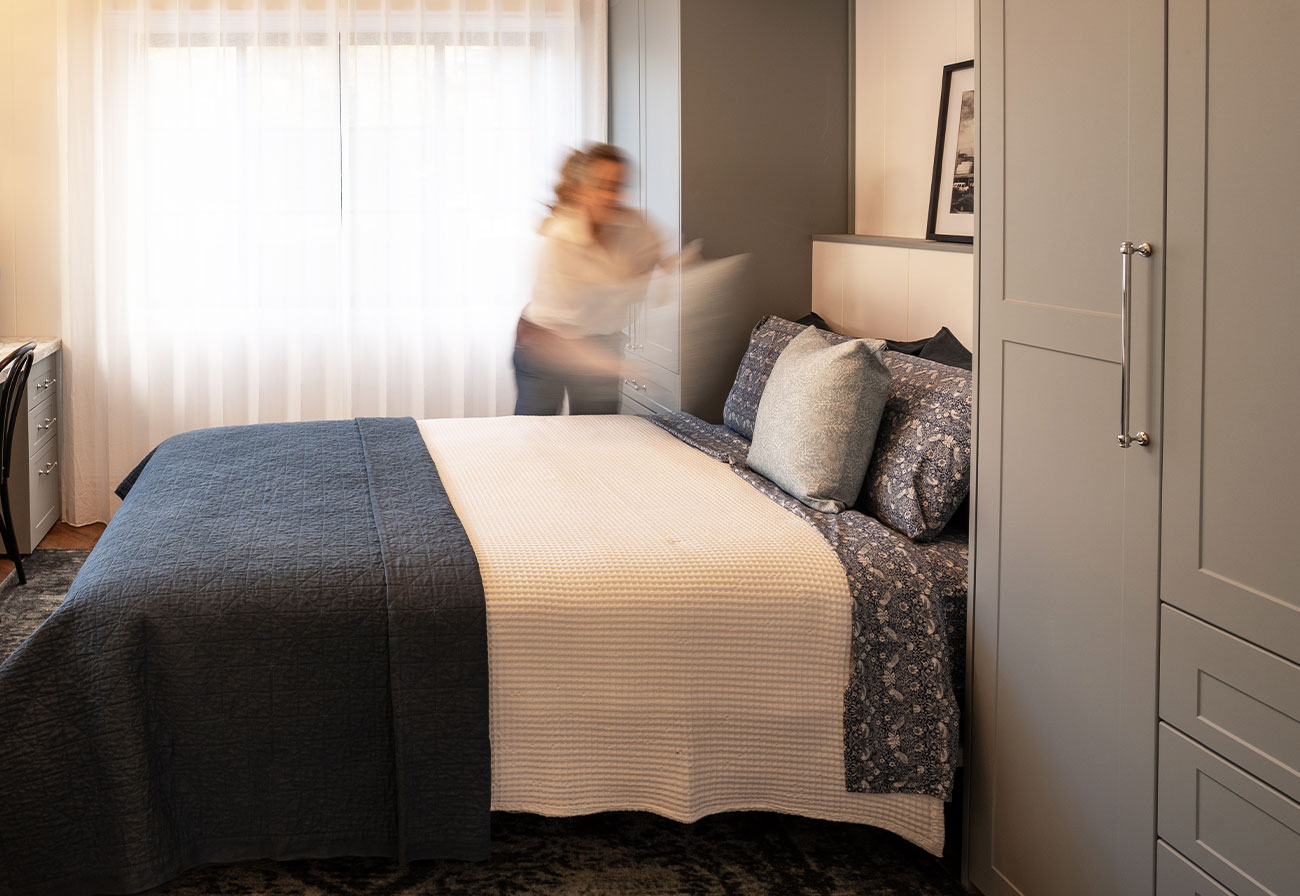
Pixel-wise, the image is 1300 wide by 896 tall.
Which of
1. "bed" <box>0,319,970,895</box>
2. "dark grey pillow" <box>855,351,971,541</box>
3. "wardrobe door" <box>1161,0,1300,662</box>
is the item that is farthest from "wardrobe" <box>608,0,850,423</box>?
"wardrobe door" <box>1161,0,1300,662</box>

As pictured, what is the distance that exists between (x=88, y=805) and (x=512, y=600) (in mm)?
781

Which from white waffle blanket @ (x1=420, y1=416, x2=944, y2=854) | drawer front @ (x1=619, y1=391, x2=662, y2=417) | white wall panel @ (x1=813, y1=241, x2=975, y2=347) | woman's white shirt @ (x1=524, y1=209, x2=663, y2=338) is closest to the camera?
white waffle blanket @ (x1=420, y1=416, x2=944, y2=854)

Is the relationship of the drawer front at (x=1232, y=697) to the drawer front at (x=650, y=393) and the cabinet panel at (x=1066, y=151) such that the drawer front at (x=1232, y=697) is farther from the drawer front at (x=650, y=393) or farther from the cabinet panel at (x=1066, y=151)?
the drawer front at (x=650, y=393)

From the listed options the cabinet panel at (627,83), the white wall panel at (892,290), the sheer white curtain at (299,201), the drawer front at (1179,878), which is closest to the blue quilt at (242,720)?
the drawer front at (1179,878)

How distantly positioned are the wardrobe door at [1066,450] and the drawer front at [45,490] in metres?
3.72

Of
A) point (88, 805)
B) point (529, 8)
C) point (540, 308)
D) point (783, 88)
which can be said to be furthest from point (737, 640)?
point (529, 8)

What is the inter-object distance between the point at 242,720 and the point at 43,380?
10.4 feet

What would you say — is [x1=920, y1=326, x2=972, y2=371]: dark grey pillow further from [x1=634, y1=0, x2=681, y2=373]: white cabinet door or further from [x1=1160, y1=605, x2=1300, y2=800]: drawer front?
[x1=1160, y1=605, x2=1300, y2=800]: drawer front

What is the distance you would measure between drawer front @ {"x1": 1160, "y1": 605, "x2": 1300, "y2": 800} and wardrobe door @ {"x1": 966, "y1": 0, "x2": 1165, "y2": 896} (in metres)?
0.05

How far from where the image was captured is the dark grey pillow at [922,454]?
2.54 m

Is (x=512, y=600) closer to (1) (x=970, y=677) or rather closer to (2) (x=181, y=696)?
(2) (x=181, y=696)

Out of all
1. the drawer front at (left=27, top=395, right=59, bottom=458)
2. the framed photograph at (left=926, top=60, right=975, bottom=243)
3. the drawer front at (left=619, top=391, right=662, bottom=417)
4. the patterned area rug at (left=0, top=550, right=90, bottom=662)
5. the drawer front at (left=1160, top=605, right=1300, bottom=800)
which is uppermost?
the framed photograph at (left=926, top=60, right=975, bottom=243)

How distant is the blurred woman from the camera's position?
12.7 ft

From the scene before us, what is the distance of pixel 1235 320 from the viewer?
4.92 ft
